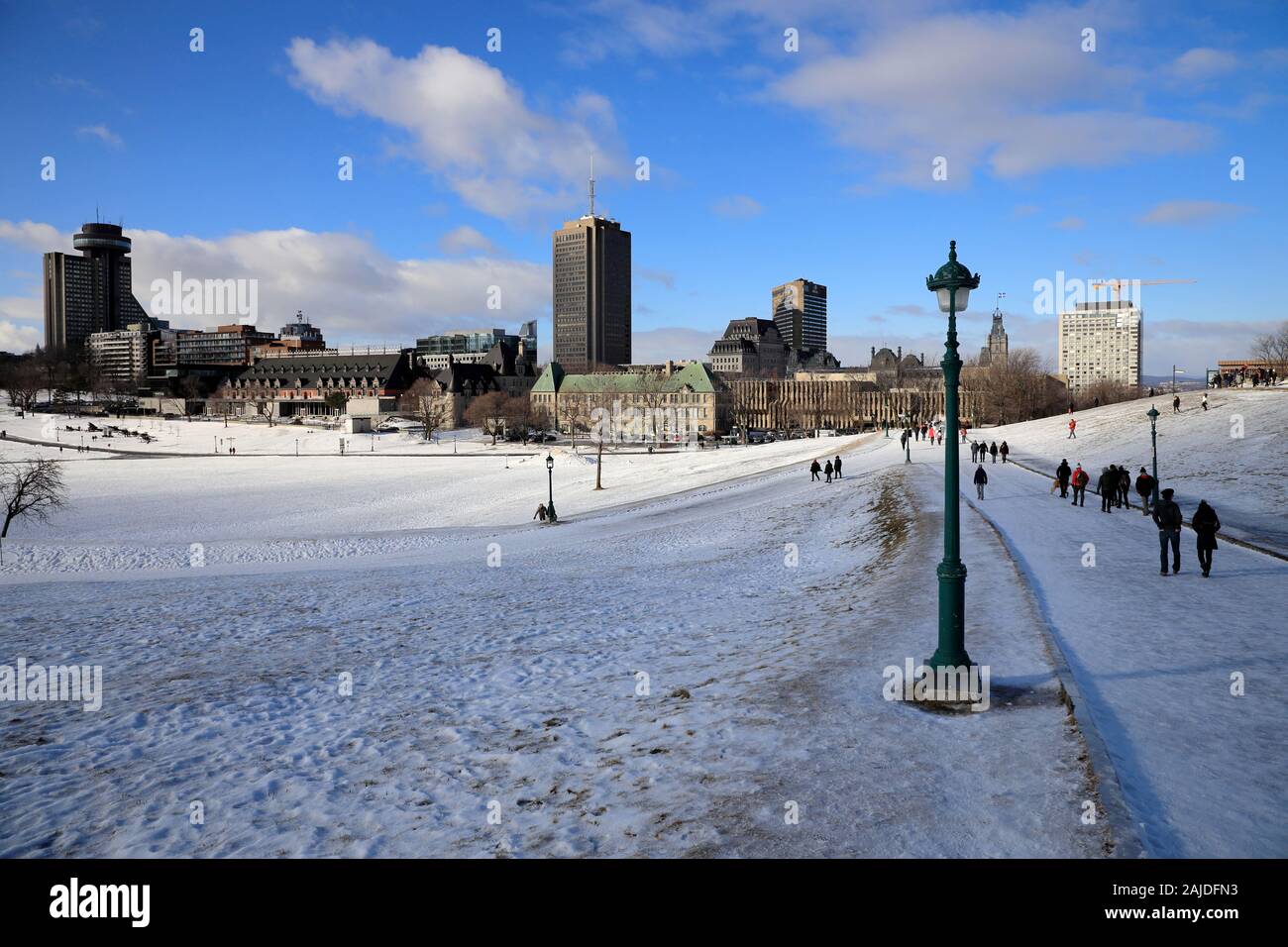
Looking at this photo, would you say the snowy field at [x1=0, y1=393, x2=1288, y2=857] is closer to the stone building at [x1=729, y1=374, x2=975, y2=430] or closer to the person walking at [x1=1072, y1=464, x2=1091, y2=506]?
the person walking at [x1=1072, y1=464, x2=1091, y2=506]

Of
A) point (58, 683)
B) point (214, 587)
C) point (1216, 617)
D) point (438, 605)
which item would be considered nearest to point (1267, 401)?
point (1216, 617)

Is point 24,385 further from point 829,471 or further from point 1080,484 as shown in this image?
point 1080,484

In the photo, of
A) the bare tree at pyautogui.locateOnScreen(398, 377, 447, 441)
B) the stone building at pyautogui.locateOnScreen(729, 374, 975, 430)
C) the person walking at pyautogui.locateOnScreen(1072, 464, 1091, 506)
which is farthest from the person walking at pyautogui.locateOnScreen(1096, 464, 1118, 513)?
the stone building at pyautogui.locateOnScreen(729, 374, 975, 430)

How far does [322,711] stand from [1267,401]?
64857 mm

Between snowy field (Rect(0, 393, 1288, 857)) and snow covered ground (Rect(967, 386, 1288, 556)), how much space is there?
10.2 metres

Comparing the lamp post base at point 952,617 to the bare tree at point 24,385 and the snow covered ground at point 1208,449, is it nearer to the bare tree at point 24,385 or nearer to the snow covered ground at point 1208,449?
the snow covered ground at point 1208,449

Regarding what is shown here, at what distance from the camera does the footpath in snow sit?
709cm

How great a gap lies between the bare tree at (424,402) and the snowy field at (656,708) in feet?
372

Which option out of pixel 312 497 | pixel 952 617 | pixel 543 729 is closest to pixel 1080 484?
pixel 952 617

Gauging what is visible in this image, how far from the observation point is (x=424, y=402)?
446 ft

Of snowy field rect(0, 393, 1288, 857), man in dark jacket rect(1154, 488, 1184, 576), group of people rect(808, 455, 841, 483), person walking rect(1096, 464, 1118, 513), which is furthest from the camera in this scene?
group of people rect(808, 455, 841, 483)

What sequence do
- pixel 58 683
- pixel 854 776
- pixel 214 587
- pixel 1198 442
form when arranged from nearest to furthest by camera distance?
pixel 854 776
pixel 58 683
pixel 214 587
pixel 1198 442
